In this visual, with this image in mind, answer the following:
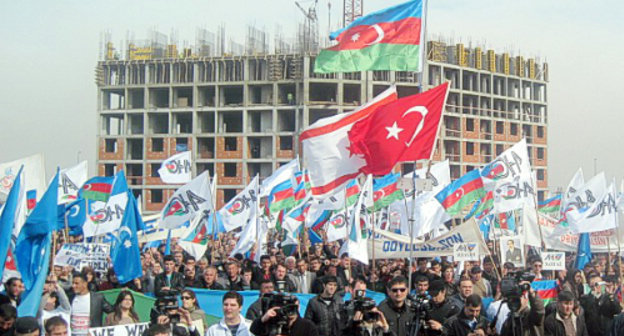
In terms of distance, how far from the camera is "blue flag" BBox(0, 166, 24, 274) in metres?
10.2

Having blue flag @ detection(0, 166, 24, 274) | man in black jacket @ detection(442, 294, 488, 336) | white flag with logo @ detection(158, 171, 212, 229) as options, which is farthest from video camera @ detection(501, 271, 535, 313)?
white flag with logo @ detection(158, 171, 212, 229)

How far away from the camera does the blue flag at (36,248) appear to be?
978 cm

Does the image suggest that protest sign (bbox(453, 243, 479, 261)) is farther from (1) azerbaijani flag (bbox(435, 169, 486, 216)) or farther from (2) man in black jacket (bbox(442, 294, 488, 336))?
(2) man in black jacket (bbox(442, 294, 488, 336))

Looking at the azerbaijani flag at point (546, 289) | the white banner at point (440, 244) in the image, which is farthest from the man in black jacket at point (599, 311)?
the white banner at point (440, 244)

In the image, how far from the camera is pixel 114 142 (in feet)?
245

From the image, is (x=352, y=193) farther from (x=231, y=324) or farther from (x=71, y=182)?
(x=231, y=324)

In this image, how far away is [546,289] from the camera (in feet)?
40.8

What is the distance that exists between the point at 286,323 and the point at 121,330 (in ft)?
11.6

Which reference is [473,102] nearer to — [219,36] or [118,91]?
[219,36]

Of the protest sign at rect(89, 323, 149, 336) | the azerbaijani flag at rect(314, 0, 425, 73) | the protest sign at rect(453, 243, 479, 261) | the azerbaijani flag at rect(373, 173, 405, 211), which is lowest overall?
the protest sign at rect(89, 323, 149, 336)

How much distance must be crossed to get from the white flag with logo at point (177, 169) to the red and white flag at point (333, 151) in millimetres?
15137

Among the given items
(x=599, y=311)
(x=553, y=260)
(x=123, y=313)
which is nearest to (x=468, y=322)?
(x=599, y=311)

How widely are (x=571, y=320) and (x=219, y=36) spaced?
6639cm

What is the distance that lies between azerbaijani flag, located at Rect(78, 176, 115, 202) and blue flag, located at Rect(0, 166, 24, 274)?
14.4 metres
